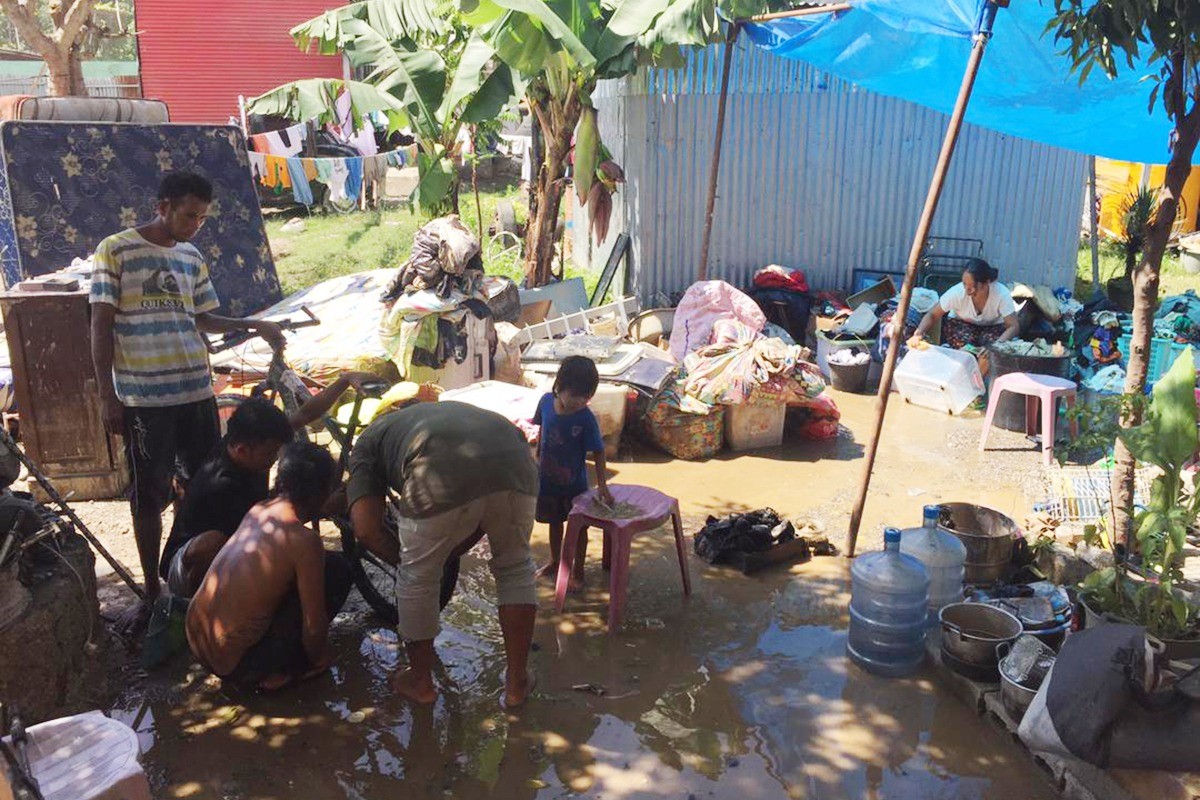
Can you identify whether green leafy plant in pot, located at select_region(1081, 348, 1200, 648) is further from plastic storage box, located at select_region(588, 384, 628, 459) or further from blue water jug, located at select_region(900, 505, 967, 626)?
plastic storage box, located at select_region(588, 384, 628, 459)

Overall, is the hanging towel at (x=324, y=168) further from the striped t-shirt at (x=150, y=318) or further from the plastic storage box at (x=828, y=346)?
the striped t-shirt at (x=150, y=318)

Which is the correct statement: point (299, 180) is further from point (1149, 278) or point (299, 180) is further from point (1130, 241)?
point (1149, 278)

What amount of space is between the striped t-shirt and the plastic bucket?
6.04m

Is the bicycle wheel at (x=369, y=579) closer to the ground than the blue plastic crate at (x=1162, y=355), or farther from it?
closer to the ground

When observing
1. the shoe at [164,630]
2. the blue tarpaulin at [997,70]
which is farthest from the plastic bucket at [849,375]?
the shoe at [164,630]

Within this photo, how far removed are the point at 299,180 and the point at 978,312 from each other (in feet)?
40.4

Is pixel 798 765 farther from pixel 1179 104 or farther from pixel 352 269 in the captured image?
pixel 352 269

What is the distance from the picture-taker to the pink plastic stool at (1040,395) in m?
7.01

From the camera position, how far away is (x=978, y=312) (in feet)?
27.4

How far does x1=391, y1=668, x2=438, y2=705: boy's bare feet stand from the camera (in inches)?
153

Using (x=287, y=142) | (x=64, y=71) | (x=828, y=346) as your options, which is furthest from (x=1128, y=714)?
(x=287, y=142)

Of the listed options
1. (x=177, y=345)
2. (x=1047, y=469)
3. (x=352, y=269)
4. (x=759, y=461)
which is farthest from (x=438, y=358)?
(x=352, y=269)

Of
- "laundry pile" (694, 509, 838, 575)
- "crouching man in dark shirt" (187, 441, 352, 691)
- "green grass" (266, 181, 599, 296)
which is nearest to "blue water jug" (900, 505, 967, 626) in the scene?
"laundry pile" (694, 509, 838, 575)

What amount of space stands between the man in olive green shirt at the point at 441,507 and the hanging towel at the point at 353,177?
14.3m
